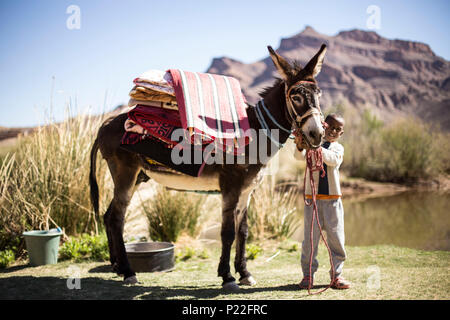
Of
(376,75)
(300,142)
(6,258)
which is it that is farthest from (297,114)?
(376,75)

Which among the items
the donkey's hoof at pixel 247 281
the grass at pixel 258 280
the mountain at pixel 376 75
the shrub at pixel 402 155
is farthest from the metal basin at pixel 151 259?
the mountain at pixel 376 75

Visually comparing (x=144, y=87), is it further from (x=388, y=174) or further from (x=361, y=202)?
(x=388, y=174)

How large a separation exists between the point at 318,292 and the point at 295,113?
1.68 meters

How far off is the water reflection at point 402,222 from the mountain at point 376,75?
3454cm

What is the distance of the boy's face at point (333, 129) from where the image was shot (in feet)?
11.1

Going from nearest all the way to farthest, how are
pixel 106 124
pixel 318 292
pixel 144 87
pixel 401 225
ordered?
pixel 318 292 < pixel 144 87 < pixel 106 124 < pixel 401 225

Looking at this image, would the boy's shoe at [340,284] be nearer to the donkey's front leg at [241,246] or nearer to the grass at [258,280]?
the grass at [258,280]

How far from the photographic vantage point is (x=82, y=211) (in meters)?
5.66

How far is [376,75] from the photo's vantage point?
250 feet

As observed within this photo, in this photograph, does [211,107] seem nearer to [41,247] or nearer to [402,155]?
[41,247]

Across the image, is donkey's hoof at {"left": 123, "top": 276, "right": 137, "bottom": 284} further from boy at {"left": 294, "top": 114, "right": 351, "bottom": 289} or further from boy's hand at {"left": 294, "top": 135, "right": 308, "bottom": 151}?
boy's hand at {"left": 294, "top": 135, "right": 308, "bottom": 151}

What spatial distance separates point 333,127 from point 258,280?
195cm

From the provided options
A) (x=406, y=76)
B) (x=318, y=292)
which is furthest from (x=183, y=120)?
(x=406, y=76)

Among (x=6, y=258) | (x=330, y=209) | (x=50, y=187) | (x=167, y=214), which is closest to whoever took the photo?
(x=330, y=209)
